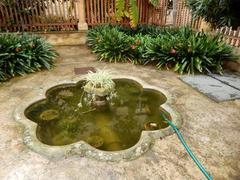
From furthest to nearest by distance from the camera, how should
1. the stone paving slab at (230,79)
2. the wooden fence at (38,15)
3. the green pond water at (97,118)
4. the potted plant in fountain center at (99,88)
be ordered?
the wooden fence at (38,15) < the stone paving slab at (230,79) < the potted plant in fountain center at (99,88) < the green pond water at (97,118)

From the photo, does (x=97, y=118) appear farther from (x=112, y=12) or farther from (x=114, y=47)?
(x=112, y=12)

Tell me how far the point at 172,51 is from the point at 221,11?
4.53 feet

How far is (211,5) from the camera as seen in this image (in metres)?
3.80

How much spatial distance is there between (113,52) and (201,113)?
3.22 m

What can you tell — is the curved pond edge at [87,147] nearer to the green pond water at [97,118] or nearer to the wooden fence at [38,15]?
the green pond water at [97,118]

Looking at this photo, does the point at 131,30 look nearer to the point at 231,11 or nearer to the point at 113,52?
the point at 113,52

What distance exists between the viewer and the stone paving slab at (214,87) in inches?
140

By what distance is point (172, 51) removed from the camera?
4715 millimetres

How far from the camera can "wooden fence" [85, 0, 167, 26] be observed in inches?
277

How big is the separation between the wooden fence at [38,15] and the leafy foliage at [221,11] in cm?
447

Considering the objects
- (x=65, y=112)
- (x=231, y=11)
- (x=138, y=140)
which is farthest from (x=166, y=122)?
(x=231, y=11)

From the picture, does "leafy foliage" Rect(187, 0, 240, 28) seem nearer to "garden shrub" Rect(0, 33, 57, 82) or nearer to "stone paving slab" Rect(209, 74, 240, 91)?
"stone paving slab" Rect(209, 74, 240, 91)

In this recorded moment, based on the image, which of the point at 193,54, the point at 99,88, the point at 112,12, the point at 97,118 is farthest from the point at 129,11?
the point at 97,118

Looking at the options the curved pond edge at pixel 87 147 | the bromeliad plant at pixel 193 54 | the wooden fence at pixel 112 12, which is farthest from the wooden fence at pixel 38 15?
the curved pond edge at pixel 87 147
